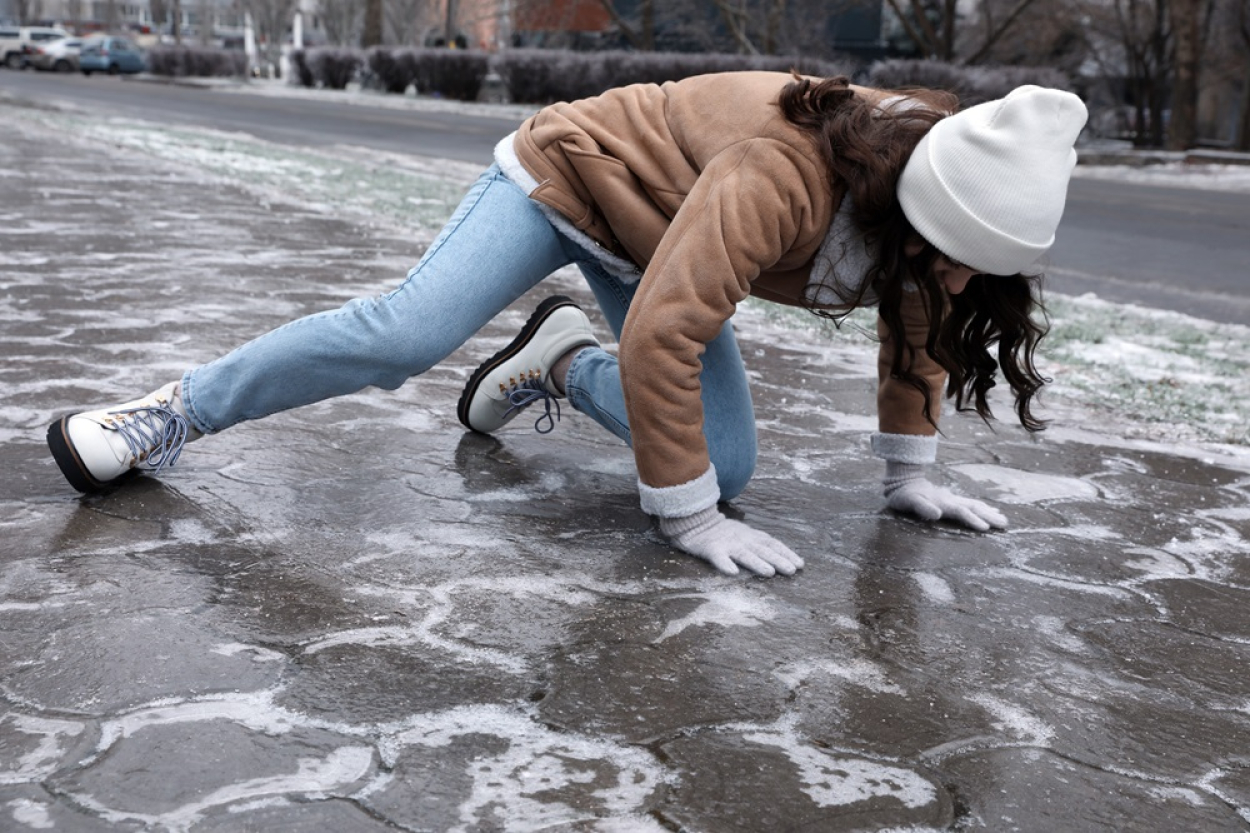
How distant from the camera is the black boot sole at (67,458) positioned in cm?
282

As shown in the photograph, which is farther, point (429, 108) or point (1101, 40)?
point (1101, 40)

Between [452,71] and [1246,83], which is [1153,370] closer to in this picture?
[1246,83]

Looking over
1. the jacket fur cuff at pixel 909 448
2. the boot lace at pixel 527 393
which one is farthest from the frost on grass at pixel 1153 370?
the boot lace at pixel 527 393

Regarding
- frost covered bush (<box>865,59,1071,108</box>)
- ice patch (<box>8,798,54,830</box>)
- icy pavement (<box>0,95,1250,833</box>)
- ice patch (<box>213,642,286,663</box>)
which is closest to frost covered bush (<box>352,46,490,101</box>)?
frost covered bush (<box>865,59,1071,108</box>)

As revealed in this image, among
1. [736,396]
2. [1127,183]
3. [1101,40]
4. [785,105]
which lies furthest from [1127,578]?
[1101,40]

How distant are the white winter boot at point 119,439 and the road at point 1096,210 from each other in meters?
5.33

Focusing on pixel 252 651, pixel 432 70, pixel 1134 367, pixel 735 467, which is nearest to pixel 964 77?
pixel 432 70

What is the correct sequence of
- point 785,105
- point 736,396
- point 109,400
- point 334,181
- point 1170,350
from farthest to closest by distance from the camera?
point 334,181, point 1170,350, point 109,400, point 736,396, point 785,105

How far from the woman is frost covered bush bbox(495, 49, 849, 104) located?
787 inches

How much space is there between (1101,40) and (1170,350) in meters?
25.9

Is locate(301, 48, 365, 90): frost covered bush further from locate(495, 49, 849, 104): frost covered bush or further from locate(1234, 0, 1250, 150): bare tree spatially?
locate(1234, 0, 1250, 150): bare tree

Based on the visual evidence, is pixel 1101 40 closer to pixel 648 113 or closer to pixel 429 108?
pixel 429 108

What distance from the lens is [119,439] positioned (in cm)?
287

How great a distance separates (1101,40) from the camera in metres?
28.8
